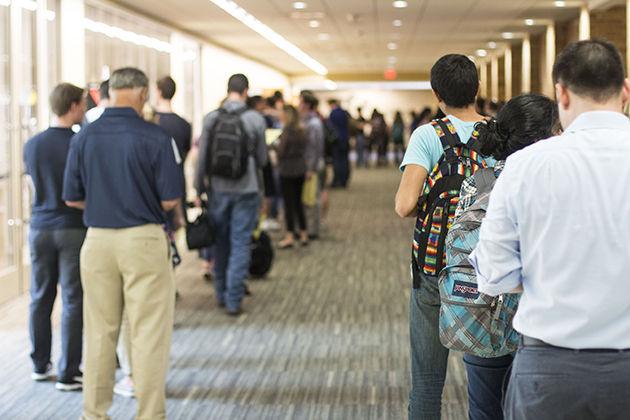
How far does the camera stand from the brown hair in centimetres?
494

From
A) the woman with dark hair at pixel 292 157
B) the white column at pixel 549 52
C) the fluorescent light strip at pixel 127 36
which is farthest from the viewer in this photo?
the white column at pixel 549 52

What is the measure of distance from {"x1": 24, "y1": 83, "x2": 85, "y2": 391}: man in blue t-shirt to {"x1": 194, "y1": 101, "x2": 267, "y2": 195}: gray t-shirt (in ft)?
5.30

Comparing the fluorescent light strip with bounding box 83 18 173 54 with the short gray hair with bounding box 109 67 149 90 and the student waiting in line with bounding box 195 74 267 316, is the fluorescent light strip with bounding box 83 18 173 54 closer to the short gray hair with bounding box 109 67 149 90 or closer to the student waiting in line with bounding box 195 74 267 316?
the student waiting in line with bounding box 195 74 267 316

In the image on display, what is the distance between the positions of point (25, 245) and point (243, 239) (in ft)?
8.43

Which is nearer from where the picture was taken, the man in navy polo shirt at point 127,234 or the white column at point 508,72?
the man in navy polo shirt at point 127,234

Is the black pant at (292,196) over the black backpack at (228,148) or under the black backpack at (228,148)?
under

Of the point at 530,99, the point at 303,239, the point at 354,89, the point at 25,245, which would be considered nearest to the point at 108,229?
the point at 530,99

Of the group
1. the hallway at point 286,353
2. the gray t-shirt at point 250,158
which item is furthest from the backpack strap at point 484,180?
the gray t-shirt at point 250,158

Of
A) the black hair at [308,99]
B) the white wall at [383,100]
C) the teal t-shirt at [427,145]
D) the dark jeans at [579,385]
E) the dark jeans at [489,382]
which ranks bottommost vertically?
the dark jeans at [489,382]

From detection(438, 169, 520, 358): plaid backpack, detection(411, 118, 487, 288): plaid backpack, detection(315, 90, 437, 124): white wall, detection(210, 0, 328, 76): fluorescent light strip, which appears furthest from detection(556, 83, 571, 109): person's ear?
detection(315, 90, 437, 124): white wall

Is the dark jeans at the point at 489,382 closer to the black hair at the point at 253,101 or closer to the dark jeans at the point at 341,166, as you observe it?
the black hair at the point at 253,101

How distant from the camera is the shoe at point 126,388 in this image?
491cm

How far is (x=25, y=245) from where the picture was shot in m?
8.30

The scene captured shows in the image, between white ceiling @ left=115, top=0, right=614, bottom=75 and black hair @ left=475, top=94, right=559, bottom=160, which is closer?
black hair @ left=475, top=94, right=559, bottom=160
